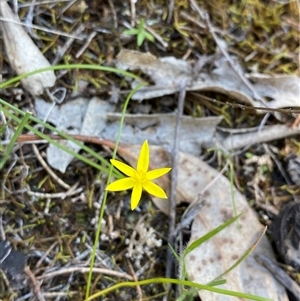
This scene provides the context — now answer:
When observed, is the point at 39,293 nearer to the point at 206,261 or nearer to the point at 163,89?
the point at 206,261

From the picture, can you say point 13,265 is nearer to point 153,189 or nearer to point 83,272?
point 83,272

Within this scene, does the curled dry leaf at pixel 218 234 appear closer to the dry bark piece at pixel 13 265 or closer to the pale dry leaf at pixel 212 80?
the pale dry leaf at pixel 212 80

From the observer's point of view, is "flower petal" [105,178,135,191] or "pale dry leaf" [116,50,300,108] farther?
"pale dry leaf" [116,50,300,108]

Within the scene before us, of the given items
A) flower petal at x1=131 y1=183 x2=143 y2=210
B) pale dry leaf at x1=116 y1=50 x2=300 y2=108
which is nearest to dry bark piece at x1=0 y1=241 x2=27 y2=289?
flower petal at x1=131 y1=183 x2=143 y2=210

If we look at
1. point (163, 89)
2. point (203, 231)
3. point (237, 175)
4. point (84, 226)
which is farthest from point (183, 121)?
point (84, 226)

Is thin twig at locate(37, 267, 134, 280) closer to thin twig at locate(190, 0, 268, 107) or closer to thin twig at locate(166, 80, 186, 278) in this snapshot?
thin twig at locate(166, 80, 186, 278)

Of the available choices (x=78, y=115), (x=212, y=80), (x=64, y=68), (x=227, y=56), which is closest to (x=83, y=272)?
(x=78, y=115)
